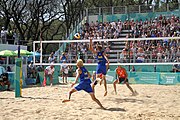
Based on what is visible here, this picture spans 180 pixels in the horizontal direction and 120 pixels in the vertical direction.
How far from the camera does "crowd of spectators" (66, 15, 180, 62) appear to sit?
1805 centimetres

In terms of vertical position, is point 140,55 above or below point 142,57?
above

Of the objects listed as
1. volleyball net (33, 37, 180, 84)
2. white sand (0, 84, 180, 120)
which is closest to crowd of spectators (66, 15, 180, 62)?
volleyball net (33, 37, 180, 84)

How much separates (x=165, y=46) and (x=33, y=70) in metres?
8.42

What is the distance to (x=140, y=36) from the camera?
2214 cm

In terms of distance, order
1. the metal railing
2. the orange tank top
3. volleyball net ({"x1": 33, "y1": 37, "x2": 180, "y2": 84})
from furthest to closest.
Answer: the metal railing
volleyball net ({"x1": 33, "y1": 37, "x2": 180, "y2": 84})
the orange tank top

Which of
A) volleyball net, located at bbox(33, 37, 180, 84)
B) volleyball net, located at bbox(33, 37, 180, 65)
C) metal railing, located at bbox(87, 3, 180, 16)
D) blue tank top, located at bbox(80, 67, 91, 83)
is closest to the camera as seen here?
blue tank top, located at bbox(80, 67, 91, 83)

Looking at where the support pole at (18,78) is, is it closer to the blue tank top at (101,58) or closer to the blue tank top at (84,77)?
the blue tank top at (101,58)

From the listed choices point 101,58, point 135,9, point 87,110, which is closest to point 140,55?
point 101,58

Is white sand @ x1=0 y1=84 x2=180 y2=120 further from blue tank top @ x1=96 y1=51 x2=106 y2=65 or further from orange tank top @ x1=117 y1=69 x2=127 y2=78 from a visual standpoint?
orange tank top @ x1=117 y1=69 x2=127 y2=78

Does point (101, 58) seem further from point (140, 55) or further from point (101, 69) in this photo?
point (140, 55)

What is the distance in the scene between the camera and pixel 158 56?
18.0 m

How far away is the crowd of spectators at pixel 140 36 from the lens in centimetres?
1805

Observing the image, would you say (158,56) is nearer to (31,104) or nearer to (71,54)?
(71,54)

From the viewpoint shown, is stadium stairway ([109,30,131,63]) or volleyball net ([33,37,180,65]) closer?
volleyball net ([33,37,180,65])
